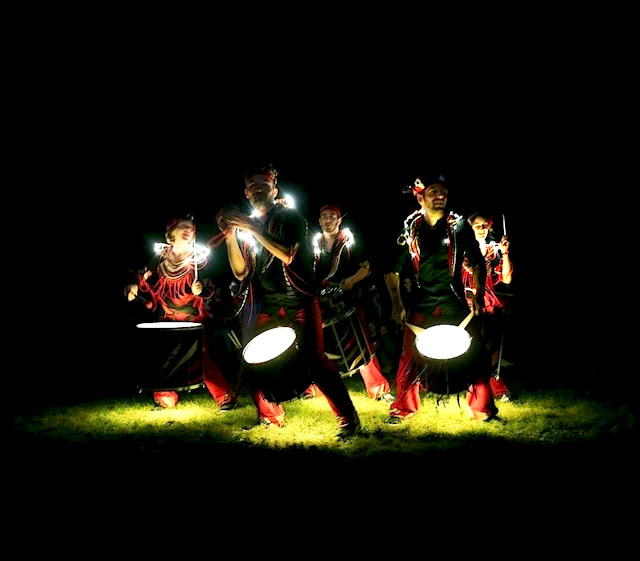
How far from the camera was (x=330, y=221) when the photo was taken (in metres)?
5.63

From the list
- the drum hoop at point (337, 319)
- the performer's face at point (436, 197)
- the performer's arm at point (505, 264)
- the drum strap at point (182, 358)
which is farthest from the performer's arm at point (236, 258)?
the performer's arm at point (505, 264)

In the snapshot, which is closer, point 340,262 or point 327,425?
point 327,425

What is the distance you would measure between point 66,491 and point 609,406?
14.0ft

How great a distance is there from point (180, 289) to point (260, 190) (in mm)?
1639

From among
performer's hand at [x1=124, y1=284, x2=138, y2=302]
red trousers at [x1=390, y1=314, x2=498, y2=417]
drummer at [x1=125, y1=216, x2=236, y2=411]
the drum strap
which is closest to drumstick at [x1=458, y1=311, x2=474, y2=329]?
red trousers at [x1=390, y1=314, x2=498, y2=417]

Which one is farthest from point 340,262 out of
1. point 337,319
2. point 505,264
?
point 505,264

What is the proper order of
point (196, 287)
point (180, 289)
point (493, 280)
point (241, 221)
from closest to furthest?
1. point (241, 221)
2. point (196, 287)
3. point (180, 289)
4. point (493, 280)

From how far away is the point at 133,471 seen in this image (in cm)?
330

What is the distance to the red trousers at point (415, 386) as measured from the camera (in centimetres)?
424

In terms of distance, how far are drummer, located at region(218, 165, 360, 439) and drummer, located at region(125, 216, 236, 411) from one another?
1.19 meters

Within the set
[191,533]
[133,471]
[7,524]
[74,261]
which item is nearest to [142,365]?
[133,471]

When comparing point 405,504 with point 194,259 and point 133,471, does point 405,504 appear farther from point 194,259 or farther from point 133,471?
point 194,259

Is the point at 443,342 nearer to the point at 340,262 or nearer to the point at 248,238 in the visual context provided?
the point at 248,238

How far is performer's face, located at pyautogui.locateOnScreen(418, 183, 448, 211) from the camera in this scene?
426cm
